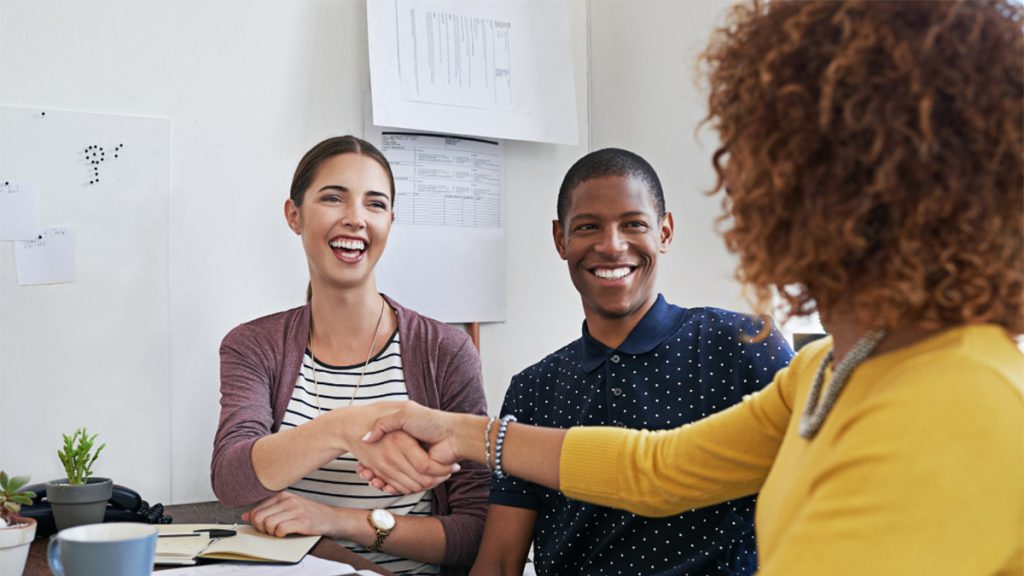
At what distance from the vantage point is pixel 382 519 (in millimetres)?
1558

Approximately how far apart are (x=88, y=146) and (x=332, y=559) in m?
1.11

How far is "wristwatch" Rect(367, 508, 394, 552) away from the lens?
1.55 meters

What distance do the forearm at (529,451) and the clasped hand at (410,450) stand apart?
0.07 metres

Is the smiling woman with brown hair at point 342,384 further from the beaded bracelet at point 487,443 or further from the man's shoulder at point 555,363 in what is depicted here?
the beaded bracelet at point 487,443

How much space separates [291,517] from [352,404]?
1.20 feet

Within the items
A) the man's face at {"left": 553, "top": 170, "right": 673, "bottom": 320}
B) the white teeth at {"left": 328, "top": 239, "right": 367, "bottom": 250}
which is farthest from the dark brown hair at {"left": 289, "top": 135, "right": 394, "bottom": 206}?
the man's face at {"left": 553, "top": 170, "right": 673, "bottom": 320}

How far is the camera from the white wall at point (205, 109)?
6.31 feet

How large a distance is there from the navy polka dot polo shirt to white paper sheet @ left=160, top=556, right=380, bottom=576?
1.37 ft

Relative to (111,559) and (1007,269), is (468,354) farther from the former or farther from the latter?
(1007,269)

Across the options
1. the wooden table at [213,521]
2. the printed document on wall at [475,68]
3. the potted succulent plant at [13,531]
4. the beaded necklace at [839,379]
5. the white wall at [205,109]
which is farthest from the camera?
the printed document on wall at [475,68]

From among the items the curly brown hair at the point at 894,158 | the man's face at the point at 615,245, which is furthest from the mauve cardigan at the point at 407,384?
the curly brown hair at the point at 894,158

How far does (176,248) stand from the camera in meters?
2.04

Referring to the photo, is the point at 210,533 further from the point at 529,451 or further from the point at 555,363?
the point at 555,363

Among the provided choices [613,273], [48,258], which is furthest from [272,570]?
[48,258]
